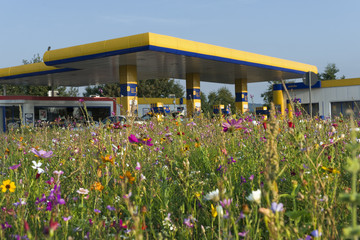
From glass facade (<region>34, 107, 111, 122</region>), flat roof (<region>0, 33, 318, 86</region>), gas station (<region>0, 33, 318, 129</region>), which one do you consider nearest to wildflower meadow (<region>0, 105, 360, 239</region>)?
gas station (<region>0, 33, 318, 129</region>)

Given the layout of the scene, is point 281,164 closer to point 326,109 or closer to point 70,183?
point 70,183

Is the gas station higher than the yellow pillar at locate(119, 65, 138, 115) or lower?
higher

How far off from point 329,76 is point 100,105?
156 feet

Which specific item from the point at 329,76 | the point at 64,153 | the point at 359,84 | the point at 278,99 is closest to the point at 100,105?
the point at 278,99

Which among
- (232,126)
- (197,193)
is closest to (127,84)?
(232,126)

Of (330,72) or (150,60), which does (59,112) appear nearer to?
(150,60)

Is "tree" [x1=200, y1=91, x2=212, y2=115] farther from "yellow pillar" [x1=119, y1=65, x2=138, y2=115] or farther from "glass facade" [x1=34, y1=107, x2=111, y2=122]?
"glass facade" [x1=34, y1=107, x2=111, y2=122]

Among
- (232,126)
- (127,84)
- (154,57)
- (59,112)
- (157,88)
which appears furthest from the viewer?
(157,88)

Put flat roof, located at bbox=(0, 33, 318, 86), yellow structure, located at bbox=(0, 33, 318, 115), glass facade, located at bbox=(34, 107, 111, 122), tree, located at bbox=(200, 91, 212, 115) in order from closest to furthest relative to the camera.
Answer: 1. tree, located at bbox=(200, 91, 212, 115)
2. flat roof, located at bbox=(0, 33, 318, 86)
3. yellow structure, located at bbox=(0, 33, 318, 115)
4. glass facade, located at bbox=(34, 107, 111, 122)

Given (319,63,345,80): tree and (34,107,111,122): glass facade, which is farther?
(319,63,345,80): tree

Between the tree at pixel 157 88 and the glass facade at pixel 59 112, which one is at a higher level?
the tree at pixel 157 88

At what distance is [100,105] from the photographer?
98.0 feet

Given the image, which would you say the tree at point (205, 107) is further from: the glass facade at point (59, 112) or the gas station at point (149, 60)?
the glass facade at point (59, 112)

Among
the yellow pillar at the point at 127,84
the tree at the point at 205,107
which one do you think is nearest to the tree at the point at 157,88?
the tree at the point at 205,107
